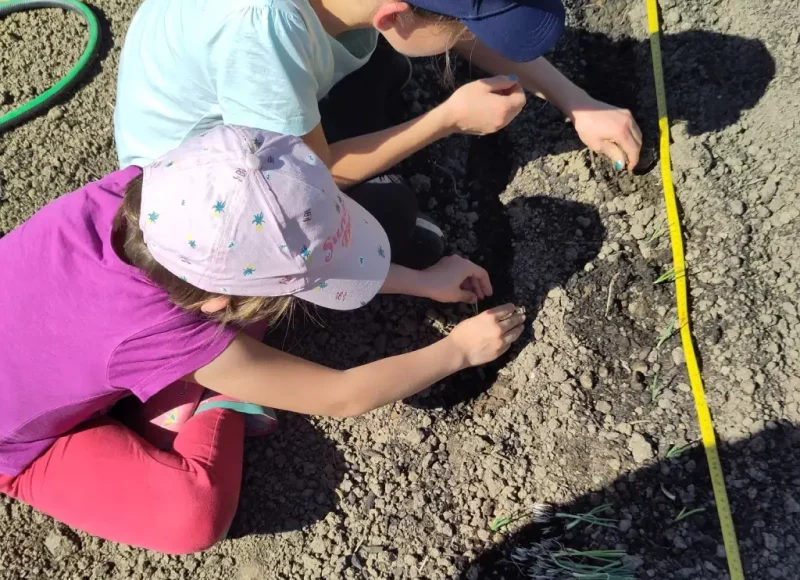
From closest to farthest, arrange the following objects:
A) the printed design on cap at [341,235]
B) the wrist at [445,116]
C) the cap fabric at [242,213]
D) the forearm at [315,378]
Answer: the cap fabric at [242,213] < the printed design on cap at [341,235] < the forearm at [315,378] < the wrist at [445,116]

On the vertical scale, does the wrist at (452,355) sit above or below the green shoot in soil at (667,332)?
below

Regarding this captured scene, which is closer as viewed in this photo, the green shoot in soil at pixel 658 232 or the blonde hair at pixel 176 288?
the blonde hair at pixel 176 288

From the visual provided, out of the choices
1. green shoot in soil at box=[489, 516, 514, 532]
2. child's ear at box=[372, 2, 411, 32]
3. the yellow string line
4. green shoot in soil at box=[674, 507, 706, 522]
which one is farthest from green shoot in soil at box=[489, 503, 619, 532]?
child's ear at box=[372, 2, 411, 32]

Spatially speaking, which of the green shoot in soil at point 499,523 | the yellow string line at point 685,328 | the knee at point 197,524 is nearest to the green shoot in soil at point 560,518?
the green shoot in soil at point 499,523

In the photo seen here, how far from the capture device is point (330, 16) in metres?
1.46

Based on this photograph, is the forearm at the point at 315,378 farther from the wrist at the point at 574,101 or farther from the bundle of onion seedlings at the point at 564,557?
the wrist at the point at 574,101

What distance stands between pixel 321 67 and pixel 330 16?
0.11m

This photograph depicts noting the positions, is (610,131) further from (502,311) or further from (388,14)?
(388,14)

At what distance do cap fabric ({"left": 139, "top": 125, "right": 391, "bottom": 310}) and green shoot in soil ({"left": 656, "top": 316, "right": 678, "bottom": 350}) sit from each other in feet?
3.02

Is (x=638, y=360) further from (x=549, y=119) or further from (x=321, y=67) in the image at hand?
(x=321, y=67)

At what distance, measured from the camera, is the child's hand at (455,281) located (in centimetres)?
173

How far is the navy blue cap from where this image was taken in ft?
4.07

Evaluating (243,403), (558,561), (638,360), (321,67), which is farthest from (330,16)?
(558,561)

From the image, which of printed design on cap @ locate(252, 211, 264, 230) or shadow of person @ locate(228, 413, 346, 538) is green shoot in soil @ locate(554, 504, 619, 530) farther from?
printed design on cap @ locate(252, 211, 264, 230)
